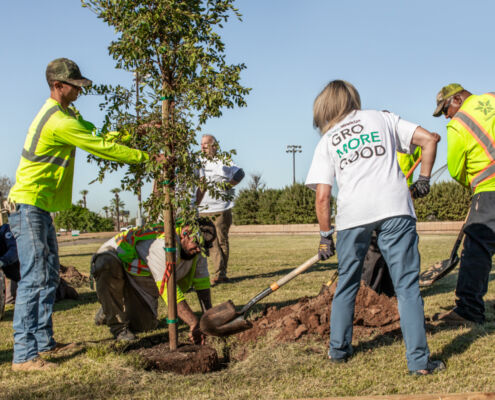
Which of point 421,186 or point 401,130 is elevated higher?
point 401,130

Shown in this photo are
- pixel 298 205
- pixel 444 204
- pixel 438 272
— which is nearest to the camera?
pixel 438 272

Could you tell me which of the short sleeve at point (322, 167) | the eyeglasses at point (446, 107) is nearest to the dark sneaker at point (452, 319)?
the eyeglasses at point (446, 107)

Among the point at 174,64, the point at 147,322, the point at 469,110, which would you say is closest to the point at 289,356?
the point at 147,322

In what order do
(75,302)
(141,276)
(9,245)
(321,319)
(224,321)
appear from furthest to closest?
(75,302) → (9,245) → (141,276) → (321,319) → (224,321)

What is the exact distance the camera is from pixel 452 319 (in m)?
4.51

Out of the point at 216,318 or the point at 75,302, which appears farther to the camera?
the point at 75,302

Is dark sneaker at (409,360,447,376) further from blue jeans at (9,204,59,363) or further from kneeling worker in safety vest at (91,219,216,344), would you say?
blue jeans at (9,204,59,363)

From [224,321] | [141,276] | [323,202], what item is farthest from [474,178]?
[141,276]

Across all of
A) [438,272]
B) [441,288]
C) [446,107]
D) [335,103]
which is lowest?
[441,288]

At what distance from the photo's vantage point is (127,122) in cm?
384

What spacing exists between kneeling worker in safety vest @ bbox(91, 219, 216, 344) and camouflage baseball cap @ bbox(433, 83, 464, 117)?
8.03 feet

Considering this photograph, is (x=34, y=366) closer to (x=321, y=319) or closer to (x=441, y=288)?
(x=321, y=319)

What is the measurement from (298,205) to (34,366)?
93.4 ft

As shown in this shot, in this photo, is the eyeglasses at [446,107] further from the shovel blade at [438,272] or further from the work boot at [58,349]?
the work boot at [58,349]
